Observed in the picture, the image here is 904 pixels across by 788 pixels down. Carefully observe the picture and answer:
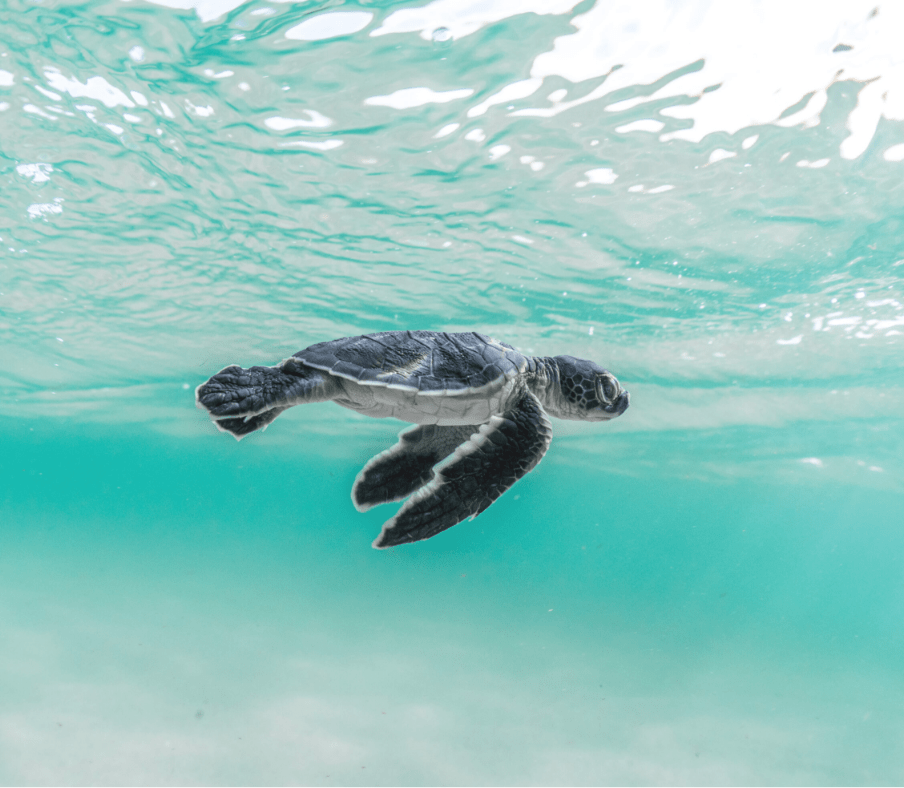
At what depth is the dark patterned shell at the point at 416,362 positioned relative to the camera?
9.88ft

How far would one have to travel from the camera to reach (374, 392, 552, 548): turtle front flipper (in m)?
2.75

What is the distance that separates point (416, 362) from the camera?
3.16 m

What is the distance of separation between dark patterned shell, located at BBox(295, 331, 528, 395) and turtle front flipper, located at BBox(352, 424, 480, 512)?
888mm

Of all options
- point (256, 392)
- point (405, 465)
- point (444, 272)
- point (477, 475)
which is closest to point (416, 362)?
point (477, 475)

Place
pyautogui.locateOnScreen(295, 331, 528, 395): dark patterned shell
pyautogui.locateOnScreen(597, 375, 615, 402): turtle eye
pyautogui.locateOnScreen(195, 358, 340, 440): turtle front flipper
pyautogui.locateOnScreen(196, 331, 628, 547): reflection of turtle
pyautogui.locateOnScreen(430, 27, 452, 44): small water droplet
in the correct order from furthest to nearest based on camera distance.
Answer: pyautogui.locateOnScreen(430, 27, 452, 44): small water droplet < pyautogui.locateOnScreen(597, 375, 615, 402): turtle eye < pyautogui.locateOnScreen(295, 331, 528, 395): dark patterned shell < pyautogui.locateOnScreen(196, 331, 628, 547): reflection of turtle < pyautogui.locateOnScreen(195, 358, 340, 440): turtle front flipper

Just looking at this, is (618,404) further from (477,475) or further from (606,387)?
(477,475)

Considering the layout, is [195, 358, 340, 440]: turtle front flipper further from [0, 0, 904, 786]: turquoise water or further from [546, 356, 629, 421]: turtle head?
[0, 0, 904, 786]: turquoise water

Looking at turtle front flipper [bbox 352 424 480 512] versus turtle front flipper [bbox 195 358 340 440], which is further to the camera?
turtle front flipper [bbox 352 424 480 512]

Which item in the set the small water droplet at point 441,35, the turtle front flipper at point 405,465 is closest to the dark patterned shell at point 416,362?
the turtle front flipper at point 405,465

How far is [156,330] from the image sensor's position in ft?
48.8

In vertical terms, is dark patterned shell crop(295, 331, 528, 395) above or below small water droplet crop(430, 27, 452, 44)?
below

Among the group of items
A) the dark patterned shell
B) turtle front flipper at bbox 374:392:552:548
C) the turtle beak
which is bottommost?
turtle front flipper at bbox 374:392:552:548

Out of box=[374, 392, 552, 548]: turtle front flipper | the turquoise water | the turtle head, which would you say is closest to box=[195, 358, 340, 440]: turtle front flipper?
box=[374, 392, 552, 548]: turtle front flipper

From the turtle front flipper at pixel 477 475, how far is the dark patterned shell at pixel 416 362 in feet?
1.00
